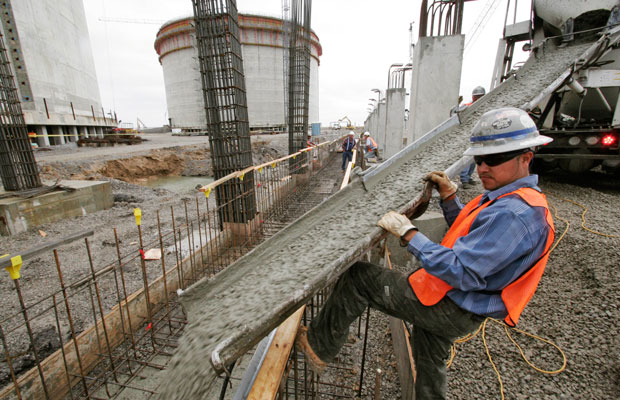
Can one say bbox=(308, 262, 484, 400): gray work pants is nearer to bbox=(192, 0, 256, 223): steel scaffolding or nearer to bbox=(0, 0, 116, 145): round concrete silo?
bbox=(192, 0, 256, 223): steel scaffolding

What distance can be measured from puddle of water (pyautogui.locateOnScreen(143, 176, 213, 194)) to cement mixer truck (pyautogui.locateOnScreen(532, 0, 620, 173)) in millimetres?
13878

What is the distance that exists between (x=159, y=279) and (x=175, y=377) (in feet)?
9.30

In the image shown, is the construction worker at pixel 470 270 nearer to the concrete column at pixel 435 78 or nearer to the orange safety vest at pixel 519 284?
the orange safety vest at pixel 519 284

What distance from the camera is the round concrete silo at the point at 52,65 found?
15844mm

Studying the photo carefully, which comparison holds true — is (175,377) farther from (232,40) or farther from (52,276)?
(232,40)

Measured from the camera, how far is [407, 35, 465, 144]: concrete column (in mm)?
5543

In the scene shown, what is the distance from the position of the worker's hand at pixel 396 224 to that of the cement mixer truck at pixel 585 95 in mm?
5211

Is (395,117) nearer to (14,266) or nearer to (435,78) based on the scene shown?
(435,78)

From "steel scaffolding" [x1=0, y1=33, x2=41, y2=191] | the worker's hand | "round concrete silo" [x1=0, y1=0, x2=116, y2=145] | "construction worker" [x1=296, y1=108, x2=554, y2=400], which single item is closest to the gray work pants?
"construction worker" [x1=296, y1=108, x2=554, y2=400]

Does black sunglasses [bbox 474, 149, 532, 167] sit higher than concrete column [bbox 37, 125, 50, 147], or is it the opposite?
concrete column [bbox 37, 125, 50, 147]

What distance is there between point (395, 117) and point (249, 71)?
2983 centimetres

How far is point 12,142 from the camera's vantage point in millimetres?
6320

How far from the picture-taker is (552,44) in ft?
19.4

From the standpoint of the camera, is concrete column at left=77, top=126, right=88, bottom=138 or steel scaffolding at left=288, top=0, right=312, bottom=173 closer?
steel scaffolding at left=288, top=0, right=312, bottom=173
